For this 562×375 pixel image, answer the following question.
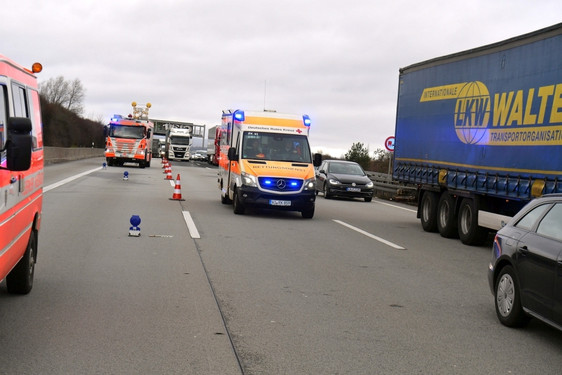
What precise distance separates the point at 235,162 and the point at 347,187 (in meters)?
9.48

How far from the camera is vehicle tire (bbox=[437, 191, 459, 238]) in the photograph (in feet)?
50.9

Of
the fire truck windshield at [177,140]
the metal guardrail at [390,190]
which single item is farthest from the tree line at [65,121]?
the metal guardrail at [390,190]

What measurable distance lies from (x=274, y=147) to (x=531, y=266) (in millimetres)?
12234

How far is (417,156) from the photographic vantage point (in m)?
17.4

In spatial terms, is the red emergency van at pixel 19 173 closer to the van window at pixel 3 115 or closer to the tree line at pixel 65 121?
the van window at pixel 3 115

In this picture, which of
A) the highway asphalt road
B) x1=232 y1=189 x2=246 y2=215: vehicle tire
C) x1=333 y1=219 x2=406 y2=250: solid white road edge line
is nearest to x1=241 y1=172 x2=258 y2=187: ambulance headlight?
x1=232 y1=189 x2=246 y2=215: vehicle tire

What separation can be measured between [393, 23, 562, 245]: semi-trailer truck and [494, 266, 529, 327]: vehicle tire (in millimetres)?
4472

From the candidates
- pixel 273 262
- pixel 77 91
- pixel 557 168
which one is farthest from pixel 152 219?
pixel 77 91

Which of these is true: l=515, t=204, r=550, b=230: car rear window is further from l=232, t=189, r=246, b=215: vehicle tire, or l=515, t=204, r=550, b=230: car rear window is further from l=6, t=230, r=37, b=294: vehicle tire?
l=232, t=189, r=246, b=215: vehicle tire

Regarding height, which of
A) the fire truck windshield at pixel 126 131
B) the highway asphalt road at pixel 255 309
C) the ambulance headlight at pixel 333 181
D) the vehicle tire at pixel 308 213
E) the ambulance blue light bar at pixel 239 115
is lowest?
the highway asphalt road at pixel 255 309

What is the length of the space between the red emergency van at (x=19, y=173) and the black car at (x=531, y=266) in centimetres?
429

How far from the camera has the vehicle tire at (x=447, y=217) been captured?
50.9 ft

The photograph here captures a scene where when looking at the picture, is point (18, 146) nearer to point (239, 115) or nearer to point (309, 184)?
point (309, 184)

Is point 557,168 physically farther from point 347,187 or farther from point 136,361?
point 347,187
